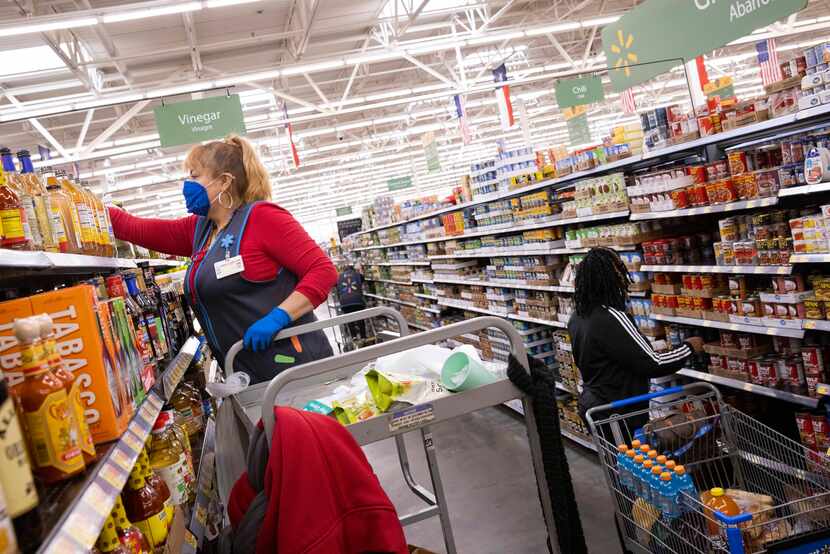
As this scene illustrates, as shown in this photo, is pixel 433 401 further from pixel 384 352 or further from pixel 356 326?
pixel 356 326

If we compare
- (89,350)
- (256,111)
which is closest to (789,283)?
(89,350)

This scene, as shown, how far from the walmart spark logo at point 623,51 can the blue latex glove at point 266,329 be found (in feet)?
14.6

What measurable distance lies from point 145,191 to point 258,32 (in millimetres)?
15662

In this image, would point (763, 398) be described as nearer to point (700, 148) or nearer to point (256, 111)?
point (700, 148)

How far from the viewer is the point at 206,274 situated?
9.29 feet

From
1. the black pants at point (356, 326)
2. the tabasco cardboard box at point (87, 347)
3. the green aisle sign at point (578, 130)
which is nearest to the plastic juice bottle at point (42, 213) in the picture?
the tabasco cardboard box at point (87, 347)

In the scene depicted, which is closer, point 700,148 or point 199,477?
point 199,477

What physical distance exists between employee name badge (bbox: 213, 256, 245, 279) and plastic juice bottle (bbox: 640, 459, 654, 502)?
5.82 feet

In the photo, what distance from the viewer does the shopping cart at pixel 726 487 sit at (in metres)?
2.18

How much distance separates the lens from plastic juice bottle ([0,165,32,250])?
143 centimetres

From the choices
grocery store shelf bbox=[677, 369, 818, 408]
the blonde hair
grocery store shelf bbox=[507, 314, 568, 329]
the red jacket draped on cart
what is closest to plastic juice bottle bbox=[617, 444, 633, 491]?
grocery store shelf bbox=[677, 369, 818, 408]

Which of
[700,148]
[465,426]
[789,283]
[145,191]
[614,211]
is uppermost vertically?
[145,191]

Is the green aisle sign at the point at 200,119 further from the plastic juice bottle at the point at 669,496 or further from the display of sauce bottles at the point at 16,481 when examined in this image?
the display of sauce bottles at the point at 16,481

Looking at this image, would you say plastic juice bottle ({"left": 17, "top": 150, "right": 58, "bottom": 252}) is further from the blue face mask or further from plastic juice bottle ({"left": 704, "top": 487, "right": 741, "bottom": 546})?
plastic juice bottle ({"left": 704, "top": 487, "right": 741, "bottom": 546})
